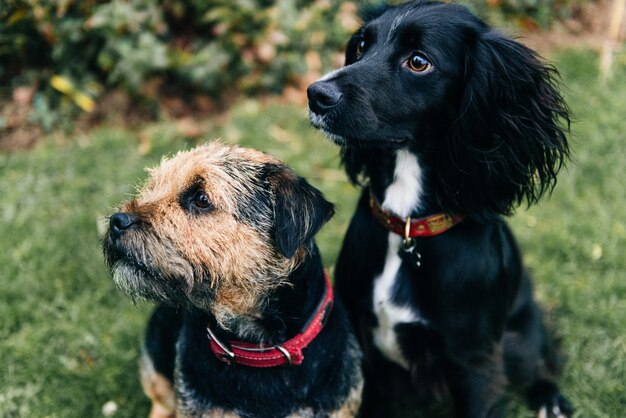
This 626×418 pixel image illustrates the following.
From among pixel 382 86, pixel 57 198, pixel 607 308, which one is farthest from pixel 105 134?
pixel 607 308

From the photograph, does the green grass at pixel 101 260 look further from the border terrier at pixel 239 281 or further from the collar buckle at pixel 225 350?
the collar buckle at pixel 225 350

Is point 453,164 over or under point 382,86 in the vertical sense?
under

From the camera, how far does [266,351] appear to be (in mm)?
2844

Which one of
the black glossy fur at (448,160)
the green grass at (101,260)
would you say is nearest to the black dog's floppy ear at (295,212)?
the black glossy fur at (448,160)

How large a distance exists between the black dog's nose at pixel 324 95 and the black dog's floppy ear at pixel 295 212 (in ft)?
1.06

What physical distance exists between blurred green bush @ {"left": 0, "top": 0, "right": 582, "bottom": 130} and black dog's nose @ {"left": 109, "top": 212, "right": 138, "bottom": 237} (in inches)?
139

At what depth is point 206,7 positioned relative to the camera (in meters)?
6.11

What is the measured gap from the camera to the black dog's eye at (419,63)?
280 cm

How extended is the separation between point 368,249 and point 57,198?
3.01 m

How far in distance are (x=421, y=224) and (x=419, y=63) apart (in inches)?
27.7

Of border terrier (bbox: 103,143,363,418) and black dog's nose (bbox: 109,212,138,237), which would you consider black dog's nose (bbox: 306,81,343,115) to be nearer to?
border terrier (bbox: 103,143,363,418)

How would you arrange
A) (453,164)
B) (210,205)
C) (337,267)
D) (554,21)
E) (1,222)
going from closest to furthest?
(210,205)
(453,164)
(337,267)
(1,222)
(554,21)

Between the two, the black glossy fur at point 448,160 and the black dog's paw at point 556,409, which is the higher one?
the black glossy fur at point 448,160

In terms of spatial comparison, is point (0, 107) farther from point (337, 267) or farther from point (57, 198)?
point (337, 267)
